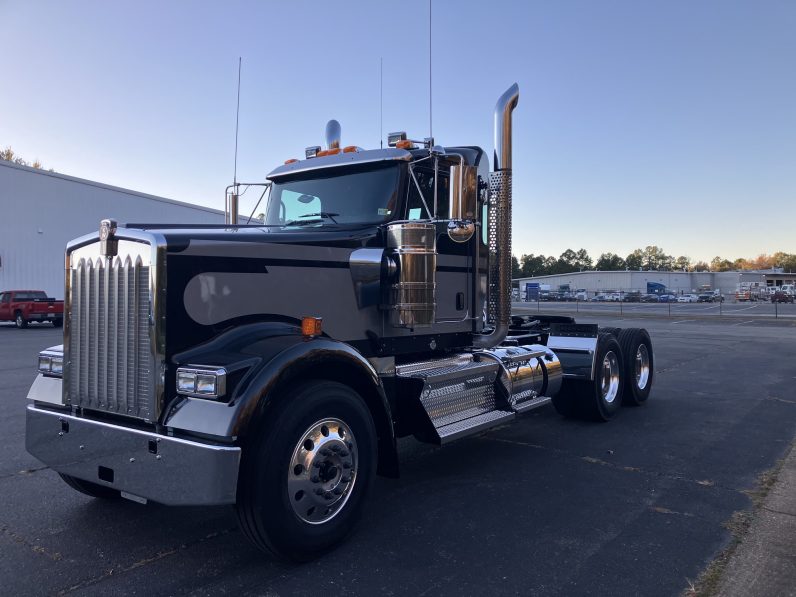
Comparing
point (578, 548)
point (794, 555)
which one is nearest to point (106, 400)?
point (578, 548)

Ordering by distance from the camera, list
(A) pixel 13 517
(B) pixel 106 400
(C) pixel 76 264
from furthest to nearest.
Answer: (A) pixel 13 517
(C) pixel 76 264
(B) pixel 106 400

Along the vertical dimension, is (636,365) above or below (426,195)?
below

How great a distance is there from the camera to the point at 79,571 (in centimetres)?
344

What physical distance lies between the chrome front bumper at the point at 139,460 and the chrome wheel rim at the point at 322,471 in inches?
17.6

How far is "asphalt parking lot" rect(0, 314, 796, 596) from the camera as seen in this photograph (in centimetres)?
336

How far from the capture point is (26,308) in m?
24.2

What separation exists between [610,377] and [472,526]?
445 cm

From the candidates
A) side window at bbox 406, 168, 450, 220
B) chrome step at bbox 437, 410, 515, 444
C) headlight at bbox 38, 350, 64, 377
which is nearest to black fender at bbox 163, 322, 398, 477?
chrome step at bbox 437, 410, 515, 444

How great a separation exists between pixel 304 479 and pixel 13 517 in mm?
2299

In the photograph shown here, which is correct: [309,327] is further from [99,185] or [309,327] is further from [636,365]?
[99,185]

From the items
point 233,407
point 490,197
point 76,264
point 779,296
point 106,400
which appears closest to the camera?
point 233,407

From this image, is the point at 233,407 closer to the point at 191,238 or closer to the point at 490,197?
the point at 191,238

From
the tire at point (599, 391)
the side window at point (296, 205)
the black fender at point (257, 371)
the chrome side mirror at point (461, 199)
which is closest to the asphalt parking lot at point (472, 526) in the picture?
the tire at point (599, 391)

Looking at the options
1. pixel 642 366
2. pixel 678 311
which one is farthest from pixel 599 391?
pixel 678 311
